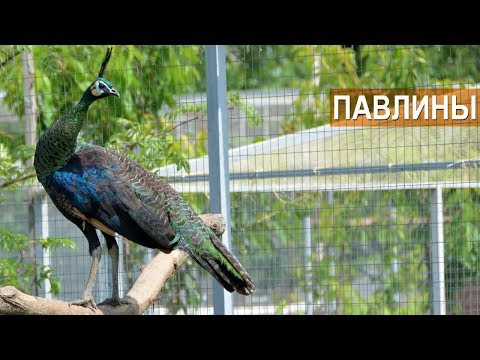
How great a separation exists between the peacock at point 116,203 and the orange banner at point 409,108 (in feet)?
7.19

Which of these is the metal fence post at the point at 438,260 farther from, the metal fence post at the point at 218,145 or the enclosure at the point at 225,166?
the metal fence post at the point at 218,145

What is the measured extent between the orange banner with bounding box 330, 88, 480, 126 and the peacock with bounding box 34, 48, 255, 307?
2191mm

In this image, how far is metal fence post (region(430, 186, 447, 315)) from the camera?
19.3 ft

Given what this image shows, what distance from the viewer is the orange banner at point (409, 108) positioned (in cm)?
568

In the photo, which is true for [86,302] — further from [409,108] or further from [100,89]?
[409,108]

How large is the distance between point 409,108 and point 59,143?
2704mm

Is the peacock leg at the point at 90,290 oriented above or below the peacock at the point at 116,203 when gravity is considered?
below

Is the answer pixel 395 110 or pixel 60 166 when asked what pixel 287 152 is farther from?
pixel 60 166

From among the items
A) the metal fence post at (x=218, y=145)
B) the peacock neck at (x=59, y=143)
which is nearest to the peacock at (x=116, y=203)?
the peacock neck at (x=59, y=143)

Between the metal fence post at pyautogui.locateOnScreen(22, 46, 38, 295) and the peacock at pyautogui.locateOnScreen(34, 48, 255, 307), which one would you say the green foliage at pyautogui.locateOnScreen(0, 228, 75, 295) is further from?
the peacock at pyautogui.locateOnScreen(34, 48, 255, 307)

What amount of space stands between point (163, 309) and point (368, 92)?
6.97 ft

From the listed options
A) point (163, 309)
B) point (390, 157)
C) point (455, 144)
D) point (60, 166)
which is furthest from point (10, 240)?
point (455, 144)

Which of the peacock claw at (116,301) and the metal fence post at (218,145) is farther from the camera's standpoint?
the metal fence post at (218,145)

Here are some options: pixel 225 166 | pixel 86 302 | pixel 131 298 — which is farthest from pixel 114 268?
pixel 225 166
